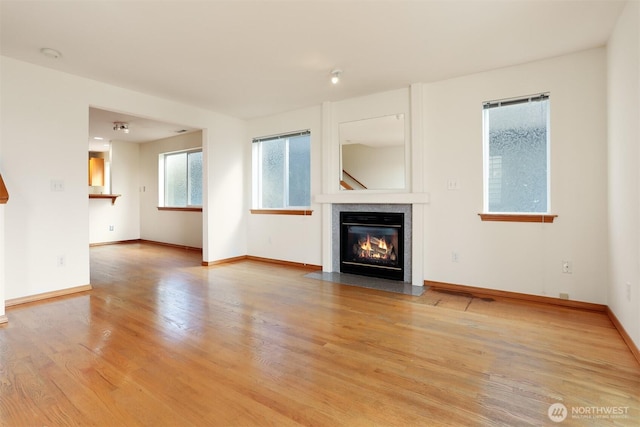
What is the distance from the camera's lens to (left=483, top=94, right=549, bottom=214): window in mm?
3203

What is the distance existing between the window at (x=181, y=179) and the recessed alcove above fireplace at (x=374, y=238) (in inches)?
143

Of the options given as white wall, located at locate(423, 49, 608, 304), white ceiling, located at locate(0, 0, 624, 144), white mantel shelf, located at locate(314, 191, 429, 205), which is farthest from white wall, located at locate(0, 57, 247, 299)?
white wall, located at locate(423, 49, 608, 304)

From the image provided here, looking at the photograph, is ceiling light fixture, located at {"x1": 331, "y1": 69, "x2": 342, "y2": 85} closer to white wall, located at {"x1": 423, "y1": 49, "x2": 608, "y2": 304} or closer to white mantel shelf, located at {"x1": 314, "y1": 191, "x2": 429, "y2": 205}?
white wall, located at {"x1": 423, "y1": 49, "x2": 608, "y2": 304}

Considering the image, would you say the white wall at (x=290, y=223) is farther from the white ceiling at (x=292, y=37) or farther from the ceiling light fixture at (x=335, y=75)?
the ceiling light fixture at (x=335, y=75)

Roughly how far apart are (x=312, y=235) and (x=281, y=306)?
1.88 metres

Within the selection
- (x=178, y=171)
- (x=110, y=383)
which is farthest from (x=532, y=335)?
(x=178, y=171)

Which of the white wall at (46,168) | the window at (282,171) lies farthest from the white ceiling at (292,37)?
the window at (282,171)

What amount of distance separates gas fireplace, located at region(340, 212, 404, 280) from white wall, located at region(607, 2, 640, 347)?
6.50 feet

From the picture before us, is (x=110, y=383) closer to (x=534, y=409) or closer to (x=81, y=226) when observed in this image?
(x=534, y=409)

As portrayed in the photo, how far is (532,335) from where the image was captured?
2.41 metres

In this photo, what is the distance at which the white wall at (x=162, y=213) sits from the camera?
265 inches

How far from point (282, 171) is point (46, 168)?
2.95 meters

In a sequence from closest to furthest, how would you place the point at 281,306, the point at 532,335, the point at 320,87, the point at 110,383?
1. the point at 110,383
2. the point at 532,335
3. the point at 281,306
4. the point at 320,87

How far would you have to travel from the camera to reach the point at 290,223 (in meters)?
5.08
